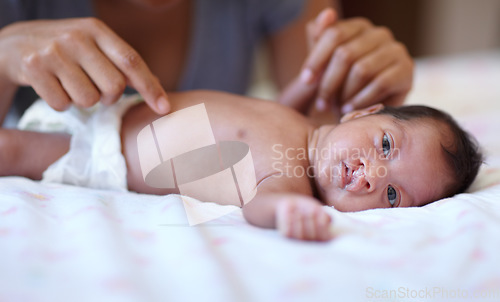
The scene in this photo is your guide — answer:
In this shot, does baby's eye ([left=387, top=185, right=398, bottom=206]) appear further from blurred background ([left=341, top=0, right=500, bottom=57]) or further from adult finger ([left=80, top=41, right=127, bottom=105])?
blurred background ([left=341, top=0, right=500, bottom=57])

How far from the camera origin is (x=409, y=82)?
1.12m

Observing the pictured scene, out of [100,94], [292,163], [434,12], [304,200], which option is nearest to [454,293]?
[304,200]

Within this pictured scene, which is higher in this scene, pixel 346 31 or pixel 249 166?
pixel 346 31

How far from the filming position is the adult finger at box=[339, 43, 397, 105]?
3.50 ft

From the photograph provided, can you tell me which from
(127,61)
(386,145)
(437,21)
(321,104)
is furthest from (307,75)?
(437,21)

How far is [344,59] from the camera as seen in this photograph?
3.46 ft

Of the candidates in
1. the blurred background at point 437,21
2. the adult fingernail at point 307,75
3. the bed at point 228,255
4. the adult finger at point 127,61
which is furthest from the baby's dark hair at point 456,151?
the blurred background at point 437,21

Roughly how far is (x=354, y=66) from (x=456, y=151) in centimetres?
36

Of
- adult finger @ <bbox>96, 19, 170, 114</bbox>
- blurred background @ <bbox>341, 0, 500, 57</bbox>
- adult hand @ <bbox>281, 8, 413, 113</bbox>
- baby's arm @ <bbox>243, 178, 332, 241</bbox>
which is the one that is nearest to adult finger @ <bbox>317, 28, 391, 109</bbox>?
adult hand @ <bbox>281, 8, 413, 113</bbox>

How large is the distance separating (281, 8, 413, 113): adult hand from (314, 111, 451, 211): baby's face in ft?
0.94

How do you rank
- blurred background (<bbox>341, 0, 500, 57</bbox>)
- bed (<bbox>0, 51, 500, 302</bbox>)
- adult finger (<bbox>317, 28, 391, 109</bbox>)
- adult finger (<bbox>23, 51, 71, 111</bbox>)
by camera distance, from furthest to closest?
blurred background (<bbox>341, 0, 500, 57</bbox>) < adult finger (<bbox>317, 28, 391, 109</bbox>) < adult finger (<bbox>23, 51, 71, 111</bbox>) < bed (<bbox>0, 51, 500, 302</bbox>)

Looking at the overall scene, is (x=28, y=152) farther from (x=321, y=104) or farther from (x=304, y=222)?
(x=321, y=104)

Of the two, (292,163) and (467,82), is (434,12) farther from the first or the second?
(292,163)

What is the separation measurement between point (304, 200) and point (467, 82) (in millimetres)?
1617
